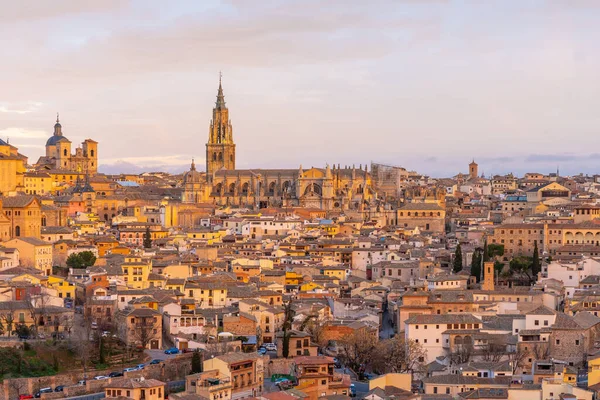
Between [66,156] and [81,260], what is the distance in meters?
52.2

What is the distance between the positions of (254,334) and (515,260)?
52.0ft

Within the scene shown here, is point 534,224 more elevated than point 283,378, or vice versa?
point 534,224

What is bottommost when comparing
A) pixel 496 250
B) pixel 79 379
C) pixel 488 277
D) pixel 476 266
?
pixel 79 379

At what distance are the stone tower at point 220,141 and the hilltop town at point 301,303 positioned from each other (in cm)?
2564

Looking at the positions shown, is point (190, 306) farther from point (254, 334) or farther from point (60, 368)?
point (60, 368)

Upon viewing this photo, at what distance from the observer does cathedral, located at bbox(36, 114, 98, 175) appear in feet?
342

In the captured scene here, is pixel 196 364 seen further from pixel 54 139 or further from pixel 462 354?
pixel 54 139

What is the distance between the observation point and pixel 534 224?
189ft

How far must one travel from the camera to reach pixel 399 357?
39.5 m

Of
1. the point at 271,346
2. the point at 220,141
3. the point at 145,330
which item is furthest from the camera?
the point at 220,141

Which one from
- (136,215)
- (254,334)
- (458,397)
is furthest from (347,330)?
(136,215)

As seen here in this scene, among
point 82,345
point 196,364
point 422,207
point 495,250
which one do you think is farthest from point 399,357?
point 422,207

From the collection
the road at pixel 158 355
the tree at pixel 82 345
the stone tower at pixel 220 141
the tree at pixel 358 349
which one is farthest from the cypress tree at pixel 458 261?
the stone tower at pixel 220 141

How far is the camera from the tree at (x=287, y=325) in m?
39.8
